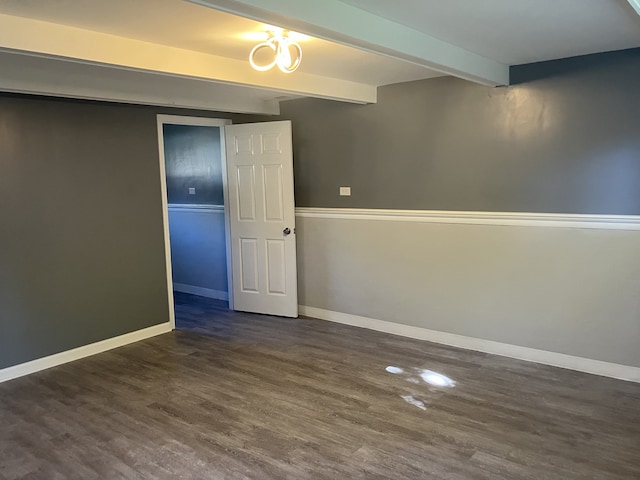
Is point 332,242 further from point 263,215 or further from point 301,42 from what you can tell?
point 301,42

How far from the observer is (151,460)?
2744 mm

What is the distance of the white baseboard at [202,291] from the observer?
6199 millimetres

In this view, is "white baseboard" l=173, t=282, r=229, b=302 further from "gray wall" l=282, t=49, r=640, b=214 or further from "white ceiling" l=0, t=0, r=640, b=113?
"white ceiling" l=0, t=0, r=640, b=113

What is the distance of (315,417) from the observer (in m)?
3.16

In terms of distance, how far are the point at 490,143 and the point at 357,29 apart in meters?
1.99

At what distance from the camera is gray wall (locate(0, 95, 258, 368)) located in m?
3.86

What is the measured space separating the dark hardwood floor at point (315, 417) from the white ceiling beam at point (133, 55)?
216 cm

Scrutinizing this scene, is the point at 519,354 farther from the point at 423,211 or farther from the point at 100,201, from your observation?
the point at 100,201

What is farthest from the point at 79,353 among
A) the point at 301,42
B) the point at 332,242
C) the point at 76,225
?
the point at 301,42

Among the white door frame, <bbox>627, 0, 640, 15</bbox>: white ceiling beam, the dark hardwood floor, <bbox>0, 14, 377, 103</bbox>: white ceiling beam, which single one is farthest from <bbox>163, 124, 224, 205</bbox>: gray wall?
<bbox>627, 0, 640, 15</bbox>: white ceiling beam

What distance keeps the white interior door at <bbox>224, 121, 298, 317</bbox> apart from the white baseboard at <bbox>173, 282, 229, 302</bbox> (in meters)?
0.71

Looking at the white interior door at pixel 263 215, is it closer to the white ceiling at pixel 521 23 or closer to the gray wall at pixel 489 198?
the gray wall at pixel 489 198

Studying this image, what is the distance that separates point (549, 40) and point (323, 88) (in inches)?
67.2

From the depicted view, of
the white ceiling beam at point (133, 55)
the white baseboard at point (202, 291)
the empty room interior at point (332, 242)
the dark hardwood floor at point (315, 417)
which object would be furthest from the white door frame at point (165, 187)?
the white ceiling beam at point (133, 55)
